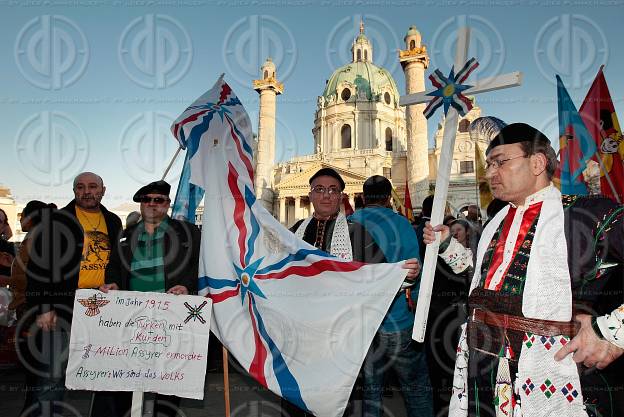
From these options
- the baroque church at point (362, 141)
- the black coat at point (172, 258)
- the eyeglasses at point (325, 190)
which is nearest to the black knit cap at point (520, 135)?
the eyeglasses at point (325, 190)

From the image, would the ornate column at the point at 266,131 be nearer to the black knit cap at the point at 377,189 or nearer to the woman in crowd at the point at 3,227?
the woman in crowd at the point at 3,227

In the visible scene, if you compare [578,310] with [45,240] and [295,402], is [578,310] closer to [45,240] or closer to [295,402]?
[295,402]

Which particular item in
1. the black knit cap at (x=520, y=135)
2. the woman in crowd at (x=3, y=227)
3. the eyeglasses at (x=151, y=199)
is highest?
the black knit cap at (x=520, y=135)

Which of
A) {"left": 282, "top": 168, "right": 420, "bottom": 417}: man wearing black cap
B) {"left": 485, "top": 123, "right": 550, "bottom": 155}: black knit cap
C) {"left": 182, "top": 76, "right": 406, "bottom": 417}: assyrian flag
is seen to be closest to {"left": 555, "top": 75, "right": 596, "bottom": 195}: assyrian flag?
{"left": 282, "top": 168, "right": 420, "bottom": 417}: man wearing black cap

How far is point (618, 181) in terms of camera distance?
6594mm

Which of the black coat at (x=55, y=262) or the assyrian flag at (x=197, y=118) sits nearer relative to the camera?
the black coat at (x=55, y=262)

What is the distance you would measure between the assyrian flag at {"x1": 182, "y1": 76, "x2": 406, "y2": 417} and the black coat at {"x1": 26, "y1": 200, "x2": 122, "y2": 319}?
43.1 inches

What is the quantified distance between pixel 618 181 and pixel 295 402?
5.87m

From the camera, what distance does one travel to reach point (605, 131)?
6.81 m

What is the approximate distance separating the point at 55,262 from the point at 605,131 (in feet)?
24.2

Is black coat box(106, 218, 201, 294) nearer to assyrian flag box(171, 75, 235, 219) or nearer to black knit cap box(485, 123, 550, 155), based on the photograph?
assyrian flag box(171, 75, 235, 219)

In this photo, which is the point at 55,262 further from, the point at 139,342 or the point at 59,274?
the point at 139,342

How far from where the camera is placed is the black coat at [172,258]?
3863 millimetres

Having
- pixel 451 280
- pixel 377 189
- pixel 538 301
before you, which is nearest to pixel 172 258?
pixel 377 189
